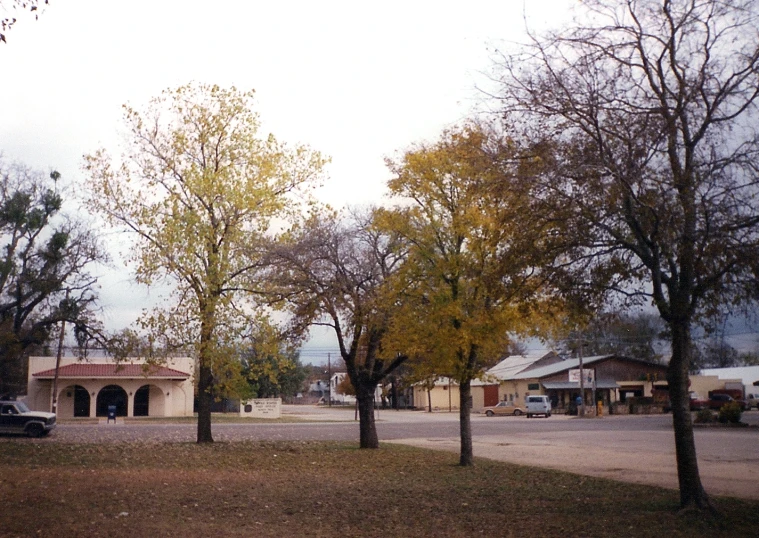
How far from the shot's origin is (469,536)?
10.3 metres

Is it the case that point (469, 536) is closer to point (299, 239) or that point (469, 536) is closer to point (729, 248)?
point (729, 248)

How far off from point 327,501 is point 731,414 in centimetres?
3774

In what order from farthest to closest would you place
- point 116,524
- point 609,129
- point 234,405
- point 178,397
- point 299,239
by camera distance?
point 234,405
point 178,397
point 299,239
point 609,129
point 116,524

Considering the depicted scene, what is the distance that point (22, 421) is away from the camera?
36312 mm

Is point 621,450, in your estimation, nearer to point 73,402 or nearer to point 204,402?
point 204,402

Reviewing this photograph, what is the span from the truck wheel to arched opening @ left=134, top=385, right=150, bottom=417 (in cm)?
2569

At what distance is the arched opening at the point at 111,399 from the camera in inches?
2420

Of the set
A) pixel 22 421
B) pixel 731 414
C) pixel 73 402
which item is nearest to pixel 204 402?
pixel 22 421

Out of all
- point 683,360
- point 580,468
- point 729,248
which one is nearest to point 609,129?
point 729,248

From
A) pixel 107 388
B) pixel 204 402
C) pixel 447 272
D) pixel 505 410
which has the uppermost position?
pixel 447 272

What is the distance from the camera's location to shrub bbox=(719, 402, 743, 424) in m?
44.2

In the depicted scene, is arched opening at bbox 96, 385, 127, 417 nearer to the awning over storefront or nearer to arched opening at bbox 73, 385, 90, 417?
arched opening at bbox 73, 385, 90, 417

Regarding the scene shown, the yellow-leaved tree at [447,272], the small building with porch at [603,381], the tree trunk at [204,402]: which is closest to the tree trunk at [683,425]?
the yellow-leaved tree at [447,272]

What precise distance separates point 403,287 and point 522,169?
951 centimetres
